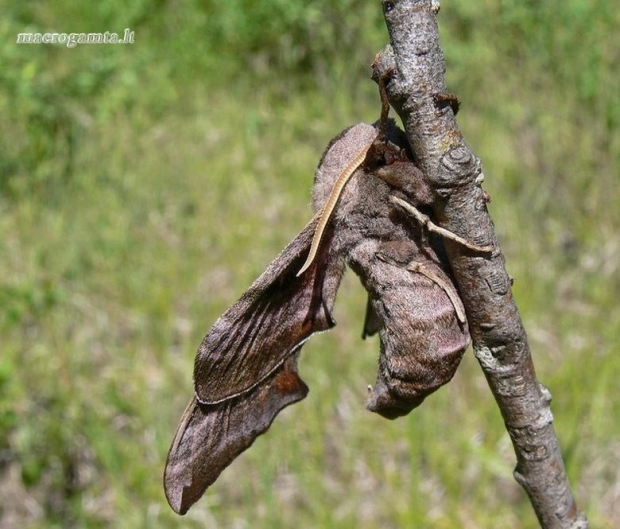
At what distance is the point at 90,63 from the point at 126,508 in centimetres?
351

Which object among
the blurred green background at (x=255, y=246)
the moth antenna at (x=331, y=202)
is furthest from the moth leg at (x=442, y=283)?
the blurred green background at (x=255, y=246)

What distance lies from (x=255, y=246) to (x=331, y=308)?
2.72 metres

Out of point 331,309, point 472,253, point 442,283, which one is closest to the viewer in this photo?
point 472,253

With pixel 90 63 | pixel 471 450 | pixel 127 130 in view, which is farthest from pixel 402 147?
pixel 90 63

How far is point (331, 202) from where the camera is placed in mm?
868

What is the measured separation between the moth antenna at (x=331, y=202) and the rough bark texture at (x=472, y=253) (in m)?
0.14

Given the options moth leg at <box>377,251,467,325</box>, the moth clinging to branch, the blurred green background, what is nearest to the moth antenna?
the moth clinging to branch

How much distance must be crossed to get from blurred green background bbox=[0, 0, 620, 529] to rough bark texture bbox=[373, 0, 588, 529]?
1.69 metres

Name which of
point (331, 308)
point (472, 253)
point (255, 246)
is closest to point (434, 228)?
point (472, 253)

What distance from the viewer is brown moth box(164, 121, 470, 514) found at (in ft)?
2.90

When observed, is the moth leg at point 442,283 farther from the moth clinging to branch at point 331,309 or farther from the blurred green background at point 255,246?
the blurred green background at point 255,246

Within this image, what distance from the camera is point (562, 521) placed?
2.89ft

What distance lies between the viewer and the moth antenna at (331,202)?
2.78 feet

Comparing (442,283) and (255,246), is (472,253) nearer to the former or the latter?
(442,283)
